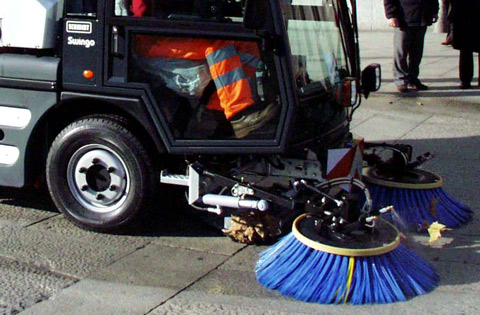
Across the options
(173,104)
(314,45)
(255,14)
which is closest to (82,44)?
(173,104)

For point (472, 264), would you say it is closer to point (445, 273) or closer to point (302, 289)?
point (445, 273)

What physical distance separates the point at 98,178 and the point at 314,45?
172cm

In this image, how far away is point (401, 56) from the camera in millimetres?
10758

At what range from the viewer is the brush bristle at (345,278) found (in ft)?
14.1

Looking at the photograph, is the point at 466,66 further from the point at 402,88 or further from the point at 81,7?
the point at 81,7

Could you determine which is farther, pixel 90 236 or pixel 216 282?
pixel 90 236

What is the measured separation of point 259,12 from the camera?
4660mm

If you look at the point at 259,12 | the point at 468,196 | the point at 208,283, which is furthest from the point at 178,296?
the point at 468,196

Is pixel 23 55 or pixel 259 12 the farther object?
pixel 23 55

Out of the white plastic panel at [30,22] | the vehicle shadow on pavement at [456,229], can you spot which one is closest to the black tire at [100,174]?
the white plastic panel at [30,22]

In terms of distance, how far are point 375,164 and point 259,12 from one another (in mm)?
1856

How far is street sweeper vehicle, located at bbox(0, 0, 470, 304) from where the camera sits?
4.79 m

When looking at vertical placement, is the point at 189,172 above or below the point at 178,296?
above

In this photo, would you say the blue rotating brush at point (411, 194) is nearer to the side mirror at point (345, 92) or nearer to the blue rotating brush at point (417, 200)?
the blue rotating brush at point (417, 200)
